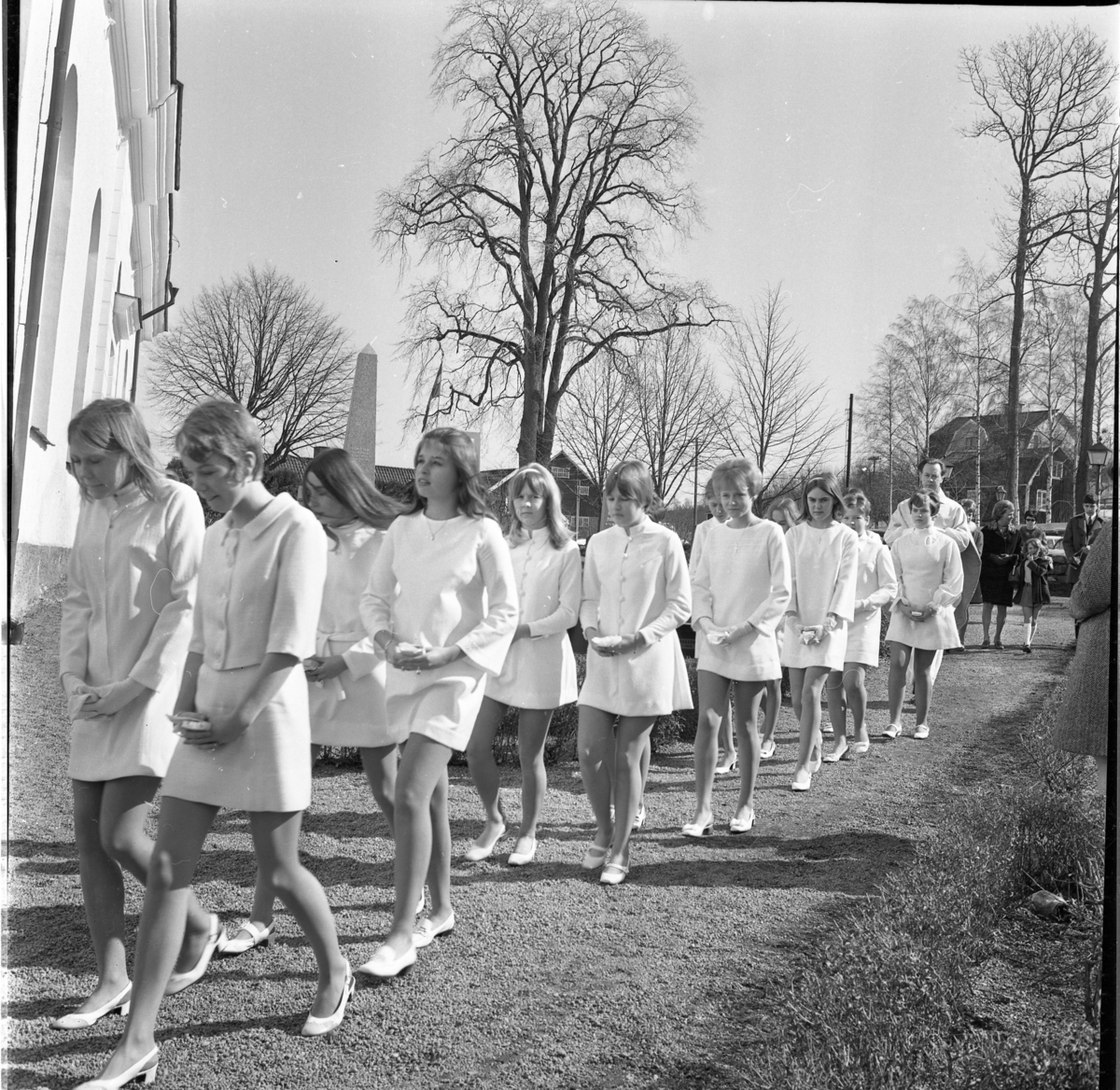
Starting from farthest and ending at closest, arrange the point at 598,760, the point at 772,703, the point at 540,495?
the point at 772,703
the point at 598,760
the point at 540,495

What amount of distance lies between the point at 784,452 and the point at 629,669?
109cm

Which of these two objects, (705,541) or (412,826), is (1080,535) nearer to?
(705,541)

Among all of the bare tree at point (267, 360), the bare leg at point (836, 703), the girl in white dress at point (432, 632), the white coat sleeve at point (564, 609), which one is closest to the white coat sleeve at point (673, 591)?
the white coat sleeve at point (564, 609)

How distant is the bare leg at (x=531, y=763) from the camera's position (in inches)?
160

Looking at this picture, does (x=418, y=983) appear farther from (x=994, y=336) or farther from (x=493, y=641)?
(x=994, y=336)

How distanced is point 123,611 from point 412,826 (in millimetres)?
1005

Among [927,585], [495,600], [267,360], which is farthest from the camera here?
[927,585]

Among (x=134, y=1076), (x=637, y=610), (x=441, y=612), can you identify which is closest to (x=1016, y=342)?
(x=637, y=610)

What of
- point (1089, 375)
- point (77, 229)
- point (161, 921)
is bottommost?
point (161, 921)

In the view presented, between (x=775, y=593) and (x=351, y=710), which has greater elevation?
(x=775, y=593)

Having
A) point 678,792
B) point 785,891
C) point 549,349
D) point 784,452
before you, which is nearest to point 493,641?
point 549,349

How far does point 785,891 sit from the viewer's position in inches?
157

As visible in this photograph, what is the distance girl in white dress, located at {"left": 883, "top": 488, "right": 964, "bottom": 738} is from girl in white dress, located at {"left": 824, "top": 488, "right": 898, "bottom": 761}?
15cm

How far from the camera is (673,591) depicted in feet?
12.9
